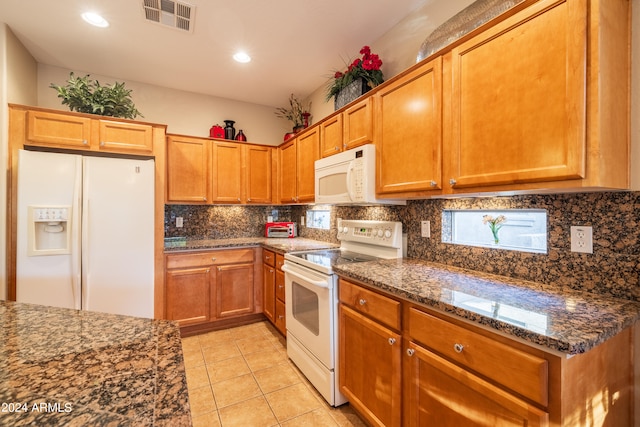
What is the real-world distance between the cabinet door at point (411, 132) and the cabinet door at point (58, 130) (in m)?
2.56

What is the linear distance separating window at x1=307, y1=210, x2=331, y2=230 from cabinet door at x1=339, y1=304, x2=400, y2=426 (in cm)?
156

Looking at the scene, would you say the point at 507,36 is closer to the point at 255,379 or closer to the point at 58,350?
the point at 58,350

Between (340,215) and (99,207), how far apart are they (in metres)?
2.20

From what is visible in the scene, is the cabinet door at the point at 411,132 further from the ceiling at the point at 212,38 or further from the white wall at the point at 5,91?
the white wall at the point at 5,91

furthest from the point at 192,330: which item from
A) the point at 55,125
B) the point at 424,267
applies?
the point at 424,267

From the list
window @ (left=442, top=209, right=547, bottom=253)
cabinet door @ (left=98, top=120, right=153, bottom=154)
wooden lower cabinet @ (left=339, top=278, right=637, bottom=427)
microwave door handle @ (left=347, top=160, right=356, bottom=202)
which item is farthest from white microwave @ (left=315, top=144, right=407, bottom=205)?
cabinet door @ (left=98, top=120, right=153, bottom=154)

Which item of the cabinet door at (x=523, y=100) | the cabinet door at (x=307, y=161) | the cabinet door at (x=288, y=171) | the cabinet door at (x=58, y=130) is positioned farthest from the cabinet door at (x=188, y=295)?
the cabinet door at (x=523, y=100)

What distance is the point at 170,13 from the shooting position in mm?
2154

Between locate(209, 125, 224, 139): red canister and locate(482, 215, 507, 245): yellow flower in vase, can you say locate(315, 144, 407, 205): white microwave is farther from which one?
locate(209, 125, 224, 139): red canister

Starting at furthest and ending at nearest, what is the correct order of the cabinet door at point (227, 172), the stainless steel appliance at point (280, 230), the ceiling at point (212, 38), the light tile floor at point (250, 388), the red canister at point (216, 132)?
the stainless steel appliance at point (280, 230) → the red canister at point (216, 132) → the cabinet door at point (227, 172) → the ceiling at point (212, 38) → the light tile floor at point (250, 388)

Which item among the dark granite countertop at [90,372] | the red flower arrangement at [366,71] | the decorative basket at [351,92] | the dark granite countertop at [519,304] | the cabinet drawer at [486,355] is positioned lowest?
the cabinet drawer at [486,355]

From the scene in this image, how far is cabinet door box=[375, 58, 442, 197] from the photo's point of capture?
1.57m

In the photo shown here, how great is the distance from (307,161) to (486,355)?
2335mm

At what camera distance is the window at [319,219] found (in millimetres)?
3299
